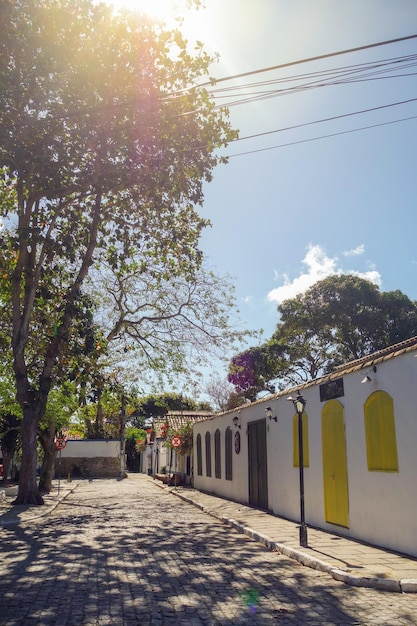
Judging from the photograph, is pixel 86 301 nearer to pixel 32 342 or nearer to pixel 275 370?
pixel 32 342

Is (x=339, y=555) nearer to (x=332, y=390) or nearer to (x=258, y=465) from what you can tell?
(x=332, y=390)

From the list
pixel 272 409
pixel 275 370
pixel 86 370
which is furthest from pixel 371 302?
pixel 86 370

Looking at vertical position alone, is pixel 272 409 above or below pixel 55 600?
above

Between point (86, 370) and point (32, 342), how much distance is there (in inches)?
118

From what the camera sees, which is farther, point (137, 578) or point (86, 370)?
point (86, 370)

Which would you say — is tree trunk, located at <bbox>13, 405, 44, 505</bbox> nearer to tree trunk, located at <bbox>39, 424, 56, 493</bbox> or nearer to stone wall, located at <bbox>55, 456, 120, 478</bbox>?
tree trunk, located at <bbox>39, 424, 56, 493</bbox>

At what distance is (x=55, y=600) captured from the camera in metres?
5.75

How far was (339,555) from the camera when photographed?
26.9 ft

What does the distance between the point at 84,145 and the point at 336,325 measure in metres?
20.2

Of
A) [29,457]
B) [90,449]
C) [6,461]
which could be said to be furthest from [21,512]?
[90,449]

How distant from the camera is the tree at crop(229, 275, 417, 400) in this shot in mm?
28609

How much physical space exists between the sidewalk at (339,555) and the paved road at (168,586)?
7.2 inches

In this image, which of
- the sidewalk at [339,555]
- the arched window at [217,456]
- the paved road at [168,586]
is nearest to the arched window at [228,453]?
the arched window at [217,456]

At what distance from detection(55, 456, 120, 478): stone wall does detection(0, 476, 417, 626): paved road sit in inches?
1364
